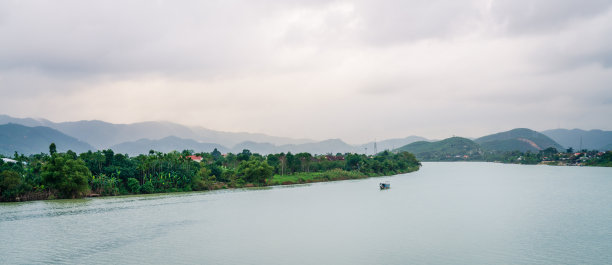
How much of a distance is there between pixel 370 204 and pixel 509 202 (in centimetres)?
1651

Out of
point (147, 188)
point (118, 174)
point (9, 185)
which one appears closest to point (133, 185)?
point (147, 188)

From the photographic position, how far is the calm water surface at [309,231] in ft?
75.0

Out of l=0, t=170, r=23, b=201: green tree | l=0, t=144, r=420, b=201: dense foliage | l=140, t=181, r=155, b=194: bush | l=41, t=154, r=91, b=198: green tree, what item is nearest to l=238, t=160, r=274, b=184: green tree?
l=0, t=144, r=420, b=201: dense foliage

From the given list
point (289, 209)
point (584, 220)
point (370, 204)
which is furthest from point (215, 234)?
point (584, 220)

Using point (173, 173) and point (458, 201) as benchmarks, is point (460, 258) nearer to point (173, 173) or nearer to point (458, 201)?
point (458, 201)

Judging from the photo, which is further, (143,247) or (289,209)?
(289,209)

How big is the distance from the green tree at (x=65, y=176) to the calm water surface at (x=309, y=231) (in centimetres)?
358

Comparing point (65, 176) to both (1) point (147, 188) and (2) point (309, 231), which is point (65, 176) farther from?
(2) point (309, 231)

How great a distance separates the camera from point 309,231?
101ft

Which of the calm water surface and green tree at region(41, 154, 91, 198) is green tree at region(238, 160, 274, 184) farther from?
green tree at region(41, 154, 91, 198)

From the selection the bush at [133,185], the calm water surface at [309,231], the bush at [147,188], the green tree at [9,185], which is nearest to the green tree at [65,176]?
the green tree at [9,185]

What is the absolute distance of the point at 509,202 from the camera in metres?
46.7

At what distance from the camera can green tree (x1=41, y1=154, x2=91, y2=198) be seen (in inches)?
1834

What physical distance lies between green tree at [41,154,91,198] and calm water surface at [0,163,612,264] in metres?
3.58
